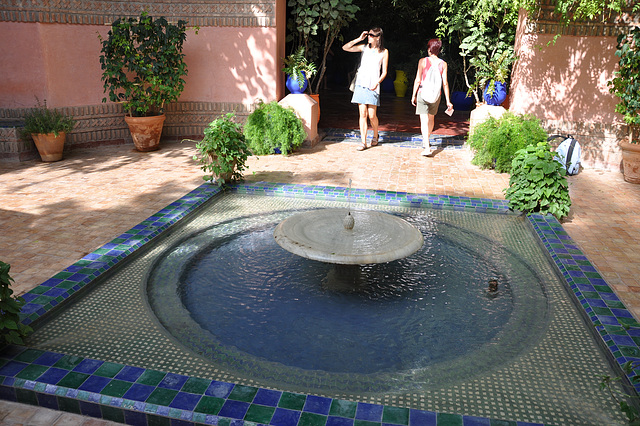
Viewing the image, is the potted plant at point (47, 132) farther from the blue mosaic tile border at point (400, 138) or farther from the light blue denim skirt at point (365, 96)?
the light blue denim skirt at point (365, 96)

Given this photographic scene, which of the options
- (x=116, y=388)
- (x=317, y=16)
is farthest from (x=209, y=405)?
(x=317, y=16)

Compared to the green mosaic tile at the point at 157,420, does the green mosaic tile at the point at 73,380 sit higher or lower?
higher

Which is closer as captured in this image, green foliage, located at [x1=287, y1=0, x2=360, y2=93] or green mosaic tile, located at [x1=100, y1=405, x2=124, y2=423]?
green mosaic tile, located at [x1=100, y1=405, x2=124, y2=423]

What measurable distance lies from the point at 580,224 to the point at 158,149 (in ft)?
23.2

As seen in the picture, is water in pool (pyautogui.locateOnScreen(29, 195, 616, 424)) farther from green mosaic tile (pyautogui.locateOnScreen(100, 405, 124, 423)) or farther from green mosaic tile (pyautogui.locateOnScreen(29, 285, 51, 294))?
green mosaic tile (pyautogui.locateOnScreen(100, 405, 124, 423))

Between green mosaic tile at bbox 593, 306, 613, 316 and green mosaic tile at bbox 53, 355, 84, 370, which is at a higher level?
green mosaic tile at bbox 593, 306, 613, 316

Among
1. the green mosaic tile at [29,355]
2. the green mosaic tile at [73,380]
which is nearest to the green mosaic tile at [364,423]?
the green mosaic tile at [73,380]

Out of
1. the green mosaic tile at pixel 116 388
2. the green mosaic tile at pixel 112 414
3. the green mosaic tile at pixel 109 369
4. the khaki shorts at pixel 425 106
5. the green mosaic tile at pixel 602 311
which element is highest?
the khaki shorts at pixel 425 106

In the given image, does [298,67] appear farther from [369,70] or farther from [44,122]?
[44,122]

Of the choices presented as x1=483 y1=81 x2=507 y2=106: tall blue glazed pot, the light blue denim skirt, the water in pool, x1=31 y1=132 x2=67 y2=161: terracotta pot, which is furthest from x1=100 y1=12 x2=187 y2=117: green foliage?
x1=483 y1=81 x2=507 y2=106: tall blue glazed pot

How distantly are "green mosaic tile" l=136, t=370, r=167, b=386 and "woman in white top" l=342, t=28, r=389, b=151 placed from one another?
6.80 meters

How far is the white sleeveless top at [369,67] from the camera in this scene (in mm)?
8837

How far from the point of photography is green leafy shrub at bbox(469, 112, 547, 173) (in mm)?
7887

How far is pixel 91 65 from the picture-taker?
30.6 ft
